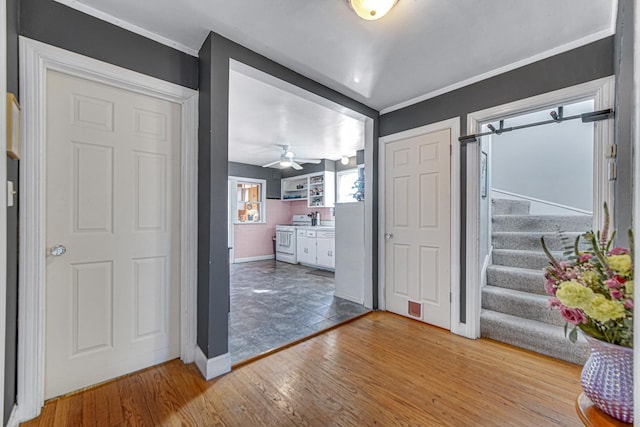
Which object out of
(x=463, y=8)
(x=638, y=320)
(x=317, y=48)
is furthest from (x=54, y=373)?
(x=463, y=8)

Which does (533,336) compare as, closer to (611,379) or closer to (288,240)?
(611,379)

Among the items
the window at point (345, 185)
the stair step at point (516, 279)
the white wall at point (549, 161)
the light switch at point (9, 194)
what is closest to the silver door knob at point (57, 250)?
the light switch at point (9, 194)

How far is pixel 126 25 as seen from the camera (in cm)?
175

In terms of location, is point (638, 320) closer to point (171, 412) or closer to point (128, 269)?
point (171, 412)

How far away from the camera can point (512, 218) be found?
10.7 feet

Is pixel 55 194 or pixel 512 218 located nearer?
pixel 55 194

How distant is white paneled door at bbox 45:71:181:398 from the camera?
1.60 m

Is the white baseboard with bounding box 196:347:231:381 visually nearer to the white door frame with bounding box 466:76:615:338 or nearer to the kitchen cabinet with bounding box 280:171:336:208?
the white door frame with bounding box 466:76:615:338

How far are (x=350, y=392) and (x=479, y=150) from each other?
2.25 meters

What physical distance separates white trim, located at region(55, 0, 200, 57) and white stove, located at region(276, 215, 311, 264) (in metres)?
4.56

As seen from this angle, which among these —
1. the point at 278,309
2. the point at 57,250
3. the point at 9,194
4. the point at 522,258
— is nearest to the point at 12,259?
the point at 57,250

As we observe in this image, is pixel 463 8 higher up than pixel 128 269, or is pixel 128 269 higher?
pixel 463 8

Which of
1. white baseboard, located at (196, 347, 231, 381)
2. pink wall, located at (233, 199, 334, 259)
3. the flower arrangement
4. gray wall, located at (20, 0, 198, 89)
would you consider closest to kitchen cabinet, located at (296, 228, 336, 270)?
pink wall, located at (233, 199, 334, 259)

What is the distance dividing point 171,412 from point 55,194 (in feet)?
4.67
